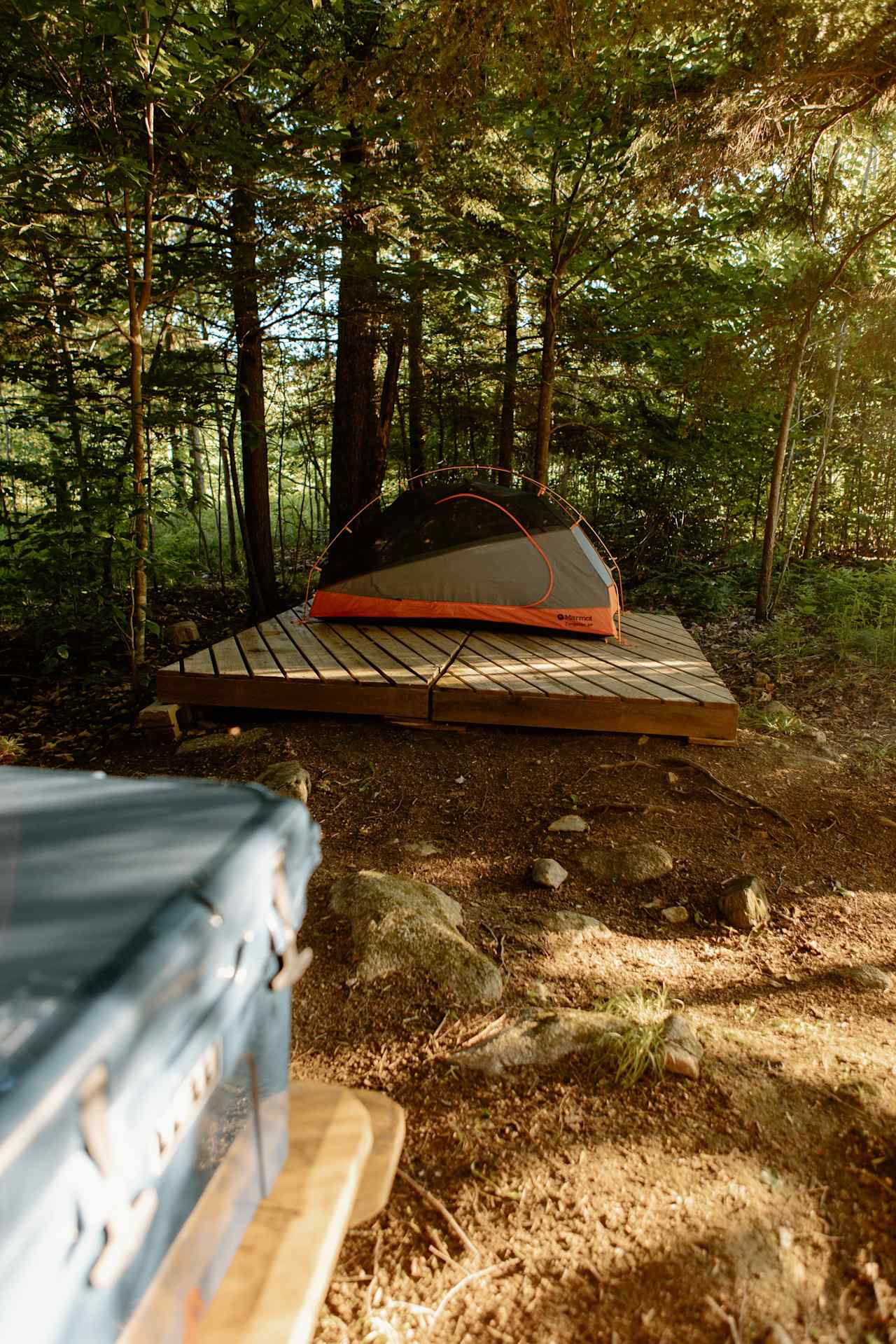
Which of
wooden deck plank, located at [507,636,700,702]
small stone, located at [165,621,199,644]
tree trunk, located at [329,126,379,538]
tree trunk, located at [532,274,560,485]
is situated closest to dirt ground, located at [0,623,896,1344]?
wooden deck plank, located at [507,636,700,702]

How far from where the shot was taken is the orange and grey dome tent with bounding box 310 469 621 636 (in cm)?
552

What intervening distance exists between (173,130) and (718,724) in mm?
4995

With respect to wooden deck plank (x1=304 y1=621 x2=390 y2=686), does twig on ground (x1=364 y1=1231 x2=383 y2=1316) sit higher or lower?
lower

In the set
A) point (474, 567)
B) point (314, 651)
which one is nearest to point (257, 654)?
point (314, 651)

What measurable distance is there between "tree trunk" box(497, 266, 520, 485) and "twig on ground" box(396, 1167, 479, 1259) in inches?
318

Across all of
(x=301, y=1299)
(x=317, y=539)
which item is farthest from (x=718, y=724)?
(x=317, y=539)

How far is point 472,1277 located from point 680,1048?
736 millimetres

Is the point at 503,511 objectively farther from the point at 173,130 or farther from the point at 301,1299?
the point at 301,1299

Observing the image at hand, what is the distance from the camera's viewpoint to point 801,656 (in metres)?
6.49

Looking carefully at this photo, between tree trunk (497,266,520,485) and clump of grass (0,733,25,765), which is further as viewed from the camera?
tree trunk (497,266,520,485)

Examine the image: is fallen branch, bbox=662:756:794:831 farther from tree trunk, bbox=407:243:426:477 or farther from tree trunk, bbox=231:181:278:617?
tree trunk, bbox=407:243:426:477

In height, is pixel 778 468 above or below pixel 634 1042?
above

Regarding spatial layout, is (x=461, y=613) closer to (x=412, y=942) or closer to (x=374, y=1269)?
(x=412, y=942)

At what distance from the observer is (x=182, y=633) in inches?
268
